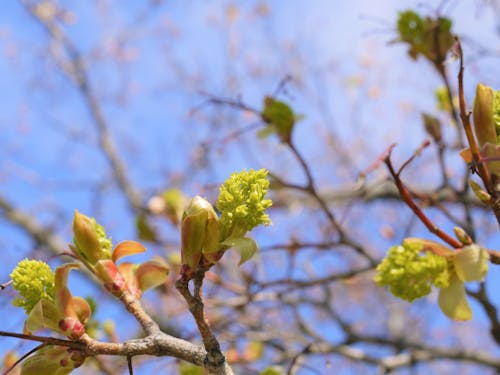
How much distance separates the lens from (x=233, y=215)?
69 cm

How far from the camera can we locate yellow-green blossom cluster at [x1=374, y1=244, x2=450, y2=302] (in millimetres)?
648

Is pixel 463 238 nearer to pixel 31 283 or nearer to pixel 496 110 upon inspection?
pixel 496 110

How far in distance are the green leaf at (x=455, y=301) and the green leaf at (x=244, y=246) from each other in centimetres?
24

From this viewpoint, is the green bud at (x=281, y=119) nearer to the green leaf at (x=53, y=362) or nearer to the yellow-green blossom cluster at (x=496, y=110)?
the yellow-green blossom cluster at (x=496, y=110)

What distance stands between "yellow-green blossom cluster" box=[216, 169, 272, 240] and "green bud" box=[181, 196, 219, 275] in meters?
0.02

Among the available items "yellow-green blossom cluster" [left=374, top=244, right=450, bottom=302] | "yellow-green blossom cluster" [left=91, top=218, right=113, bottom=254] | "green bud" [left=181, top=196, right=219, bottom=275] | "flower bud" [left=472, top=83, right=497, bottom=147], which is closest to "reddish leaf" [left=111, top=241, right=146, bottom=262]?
"yellow-green blossom cluster" [left=91, top=218, right=113, bottom=254]

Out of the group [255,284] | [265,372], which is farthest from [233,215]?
[255,284]

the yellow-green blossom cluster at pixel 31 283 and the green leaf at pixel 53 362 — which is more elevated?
the yellow-green blossom cluster at pixel 31 283

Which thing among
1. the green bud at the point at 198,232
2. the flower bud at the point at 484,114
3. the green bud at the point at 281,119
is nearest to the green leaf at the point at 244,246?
the green bud at the point at 198,232

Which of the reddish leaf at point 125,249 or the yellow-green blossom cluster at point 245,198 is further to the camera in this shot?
the reddish leaf at point 125,249

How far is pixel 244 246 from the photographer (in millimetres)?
675

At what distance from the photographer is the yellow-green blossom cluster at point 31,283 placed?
71cm

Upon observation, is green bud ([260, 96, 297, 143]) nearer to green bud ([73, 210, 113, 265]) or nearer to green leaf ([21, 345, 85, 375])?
green bud ([73, 210, 113, 265])

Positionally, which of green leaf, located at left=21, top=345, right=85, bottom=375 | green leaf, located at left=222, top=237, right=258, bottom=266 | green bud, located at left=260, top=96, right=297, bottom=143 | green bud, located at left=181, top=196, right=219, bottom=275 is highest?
green bud, located at left=260, top=96, right=297, bottom=143
